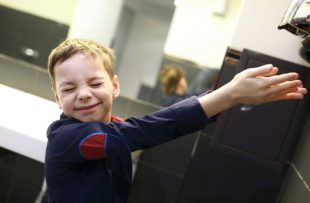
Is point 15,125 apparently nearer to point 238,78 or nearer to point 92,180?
point 92,180

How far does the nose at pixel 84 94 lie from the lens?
71 centimetres

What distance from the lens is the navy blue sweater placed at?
2.18 feet

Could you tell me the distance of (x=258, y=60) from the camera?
1.08 meters

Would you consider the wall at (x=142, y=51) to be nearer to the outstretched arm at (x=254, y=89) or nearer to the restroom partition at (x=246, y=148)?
the restroom partition at (x=246, y=148)

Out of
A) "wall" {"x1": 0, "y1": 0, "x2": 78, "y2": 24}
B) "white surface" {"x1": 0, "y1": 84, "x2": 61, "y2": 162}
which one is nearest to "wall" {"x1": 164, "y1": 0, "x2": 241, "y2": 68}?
"wall" {"x1": 0, "y1": 0, "x2": 78, "y2": 24}

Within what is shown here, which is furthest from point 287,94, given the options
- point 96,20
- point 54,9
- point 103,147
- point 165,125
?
point 54,9

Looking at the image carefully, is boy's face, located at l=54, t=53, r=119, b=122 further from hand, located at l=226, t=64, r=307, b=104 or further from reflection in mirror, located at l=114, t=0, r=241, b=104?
reflection in mirror, located at l=114, t=0, r=241, b=104

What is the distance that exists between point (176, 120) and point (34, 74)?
3.45ft

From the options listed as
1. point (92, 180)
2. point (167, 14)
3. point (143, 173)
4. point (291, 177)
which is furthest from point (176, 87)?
point (92, 180)

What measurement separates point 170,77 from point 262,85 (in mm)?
788

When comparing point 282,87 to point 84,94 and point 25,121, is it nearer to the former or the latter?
point 84,94

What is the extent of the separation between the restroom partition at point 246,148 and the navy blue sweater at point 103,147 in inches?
18.4

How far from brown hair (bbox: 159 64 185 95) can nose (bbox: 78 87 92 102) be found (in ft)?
2.26

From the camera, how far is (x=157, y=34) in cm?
136
